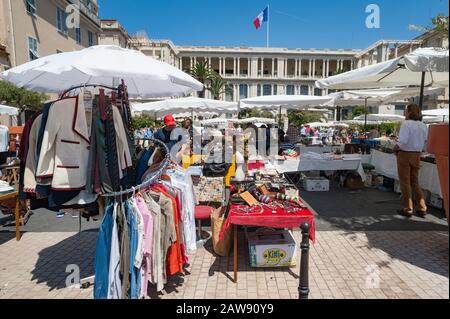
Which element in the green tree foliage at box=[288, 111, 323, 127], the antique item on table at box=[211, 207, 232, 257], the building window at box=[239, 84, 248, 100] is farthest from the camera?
the building window at box=[239, 84, 248, 100]

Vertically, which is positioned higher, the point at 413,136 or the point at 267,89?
the point at 267,89

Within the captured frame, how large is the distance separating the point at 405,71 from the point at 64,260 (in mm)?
7683

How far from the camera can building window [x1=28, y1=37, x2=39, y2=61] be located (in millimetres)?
18381

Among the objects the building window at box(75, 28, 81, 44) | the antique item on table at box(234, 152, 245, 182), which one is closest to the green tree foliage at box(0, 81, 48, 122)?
the antique item on table at box(234, 152, 245, 182)

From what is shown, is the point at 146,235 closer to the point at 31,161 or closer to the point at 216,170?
the point at 31,161

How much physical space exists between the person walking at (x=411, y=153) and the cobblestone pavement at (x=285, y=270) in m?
0.82

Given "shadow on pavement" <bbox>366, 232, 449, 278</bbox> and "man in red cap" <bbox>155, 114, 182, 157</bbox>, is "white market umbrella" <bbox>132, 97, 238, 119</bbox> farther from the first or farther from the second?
"shadow on pavement" <bbox>366, 232, 449, 278</bbox>

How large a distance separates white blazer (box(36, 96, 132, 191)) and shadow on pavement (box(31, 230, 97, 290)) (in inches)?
56.8

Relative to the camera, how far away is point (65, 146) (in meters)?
2.68

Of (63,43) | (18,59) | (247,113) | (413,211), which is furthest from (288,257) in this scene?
(247,113)

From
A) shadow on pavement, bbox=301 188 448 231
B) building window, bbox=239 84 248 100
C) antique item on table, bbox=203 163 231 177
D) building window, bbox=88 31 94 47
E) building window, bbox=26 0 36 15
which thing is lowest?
shadow on pavement, bbox=301 188 448 231

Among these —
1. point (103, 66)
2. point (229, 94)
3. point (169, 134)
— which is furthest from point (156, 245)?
point (229, 94)

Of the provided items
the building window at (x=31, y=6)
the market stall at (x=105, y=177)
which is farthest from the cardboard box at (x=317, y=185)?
the building window at (x=31, y=6)
